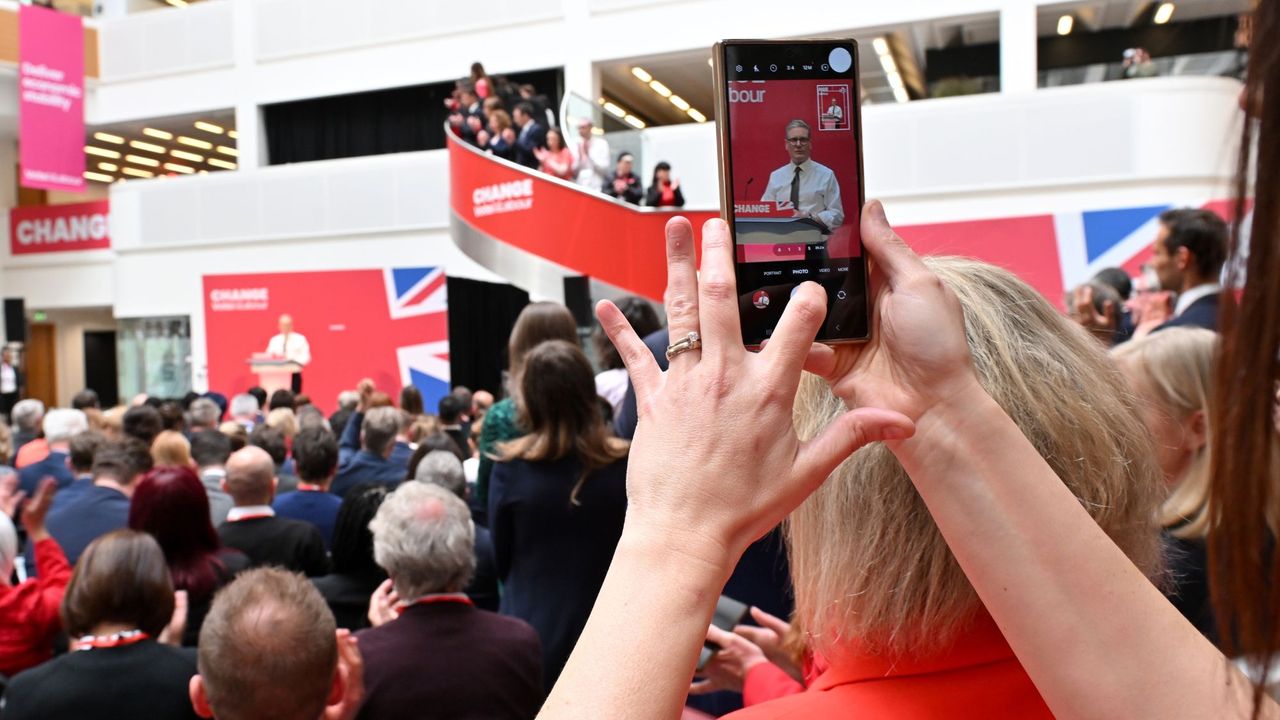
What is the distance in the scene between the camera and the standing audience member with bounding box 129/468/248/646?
3.00 metres

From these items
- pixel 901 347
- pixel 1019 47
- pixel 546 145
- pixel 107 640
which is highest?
pixel 1019 47

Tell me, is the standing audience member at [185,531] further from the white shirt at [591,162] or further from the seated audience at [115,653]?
the white shirt at [591,162]

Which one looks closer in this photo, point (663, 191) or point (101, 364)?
point (663, 191)

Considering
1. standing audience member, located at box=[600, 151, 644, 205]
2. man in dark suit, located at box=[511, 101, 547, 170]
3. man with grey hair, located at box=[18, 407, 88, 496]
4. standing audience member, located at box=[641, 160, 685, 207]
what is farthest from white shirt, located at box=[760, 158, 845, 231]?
man in dark suit, located at box=[511, 101, 547, 170]

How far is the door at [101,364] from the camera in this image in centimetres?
2020

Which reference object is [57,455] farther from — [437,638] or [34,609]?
[437,638]

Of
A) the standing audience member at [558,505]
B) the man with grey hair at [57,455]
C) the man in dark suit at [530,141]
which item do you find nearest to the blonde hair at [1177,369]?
the standing audience member at [558,505]

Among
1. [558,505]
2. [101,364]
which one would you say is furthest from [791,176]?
[101,364]

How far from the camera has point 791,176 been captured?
0.97 m

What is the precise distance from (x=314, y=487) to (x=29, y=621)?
1.38 metres

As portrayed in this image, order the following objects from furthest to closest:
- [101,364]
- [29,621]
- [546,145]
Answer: [101,364] < [546,145] < [29,621]

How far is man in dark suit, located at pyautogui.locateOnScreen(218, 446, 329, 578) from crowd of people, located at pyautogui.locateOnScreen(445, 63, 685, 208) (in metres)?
7.67

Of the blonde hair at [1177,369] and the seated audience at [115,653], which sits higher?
the blonde hair at [1177,369]

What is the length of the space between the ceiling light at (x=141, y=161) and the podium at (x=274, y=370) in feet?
30.0
